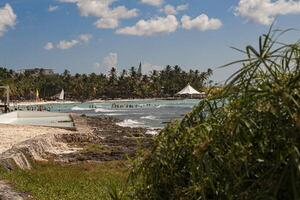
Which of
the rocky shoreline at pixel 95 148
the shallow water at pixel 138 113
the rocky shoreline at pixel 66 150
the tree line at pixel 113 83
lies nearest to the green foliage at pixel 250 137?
the rocky shoreline at pixel 66 150

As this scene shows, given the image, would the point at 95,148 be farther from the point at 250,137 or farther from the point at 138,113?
the point at 138,113

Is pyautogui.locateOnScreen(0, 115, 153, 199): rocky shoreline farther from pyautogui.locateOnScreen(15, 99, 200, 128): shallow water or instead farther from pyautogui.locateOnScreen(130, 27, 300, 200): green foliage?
pyautogui.locateOnScreen(130, 27, 300, 200): green foliage

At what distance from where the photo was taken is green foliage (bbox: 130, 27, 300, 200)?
1.97 meters

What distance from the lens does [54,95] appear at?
132375 mm

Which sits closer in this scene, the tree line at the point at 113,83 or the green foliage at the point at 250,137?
the green foliage at the point at 250,137

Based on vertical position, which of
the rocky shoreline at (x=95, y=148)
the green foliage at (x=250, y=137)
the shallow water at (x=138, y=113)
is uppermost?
the green foliage at (x=250, y=137)

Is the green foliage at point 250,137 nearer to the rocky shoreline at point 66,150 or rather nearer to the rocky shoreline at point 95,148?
the rocky shoreline at point 66,150

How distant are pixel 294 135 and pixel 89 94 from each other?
13379 centimetres

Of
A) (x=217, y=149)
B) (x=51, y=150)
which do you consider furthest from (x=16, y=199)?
(x=51, y=150)

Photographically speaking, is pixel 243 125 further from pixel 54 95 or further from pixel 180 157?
pixel 54 95

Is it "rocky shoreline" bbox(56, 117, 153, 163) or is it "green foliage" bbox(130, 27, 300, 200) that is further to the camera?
"rocky shoreline" bbox(56, 117, 153, 163)

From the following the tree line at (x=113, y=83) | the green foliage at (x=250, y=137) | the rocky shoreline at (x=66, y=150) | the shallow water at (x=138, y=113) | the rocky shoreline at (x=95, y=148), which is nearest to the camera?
the green foliage at (x=250, y=137)

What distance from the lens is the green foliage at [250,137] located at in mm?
1970

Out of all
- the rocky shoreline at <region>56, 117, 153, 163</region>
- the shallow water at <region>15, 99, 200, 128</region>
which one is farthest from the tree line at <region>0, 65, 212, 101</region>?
the rocky shoreline at <region>56, 117, 153, 163</region>
